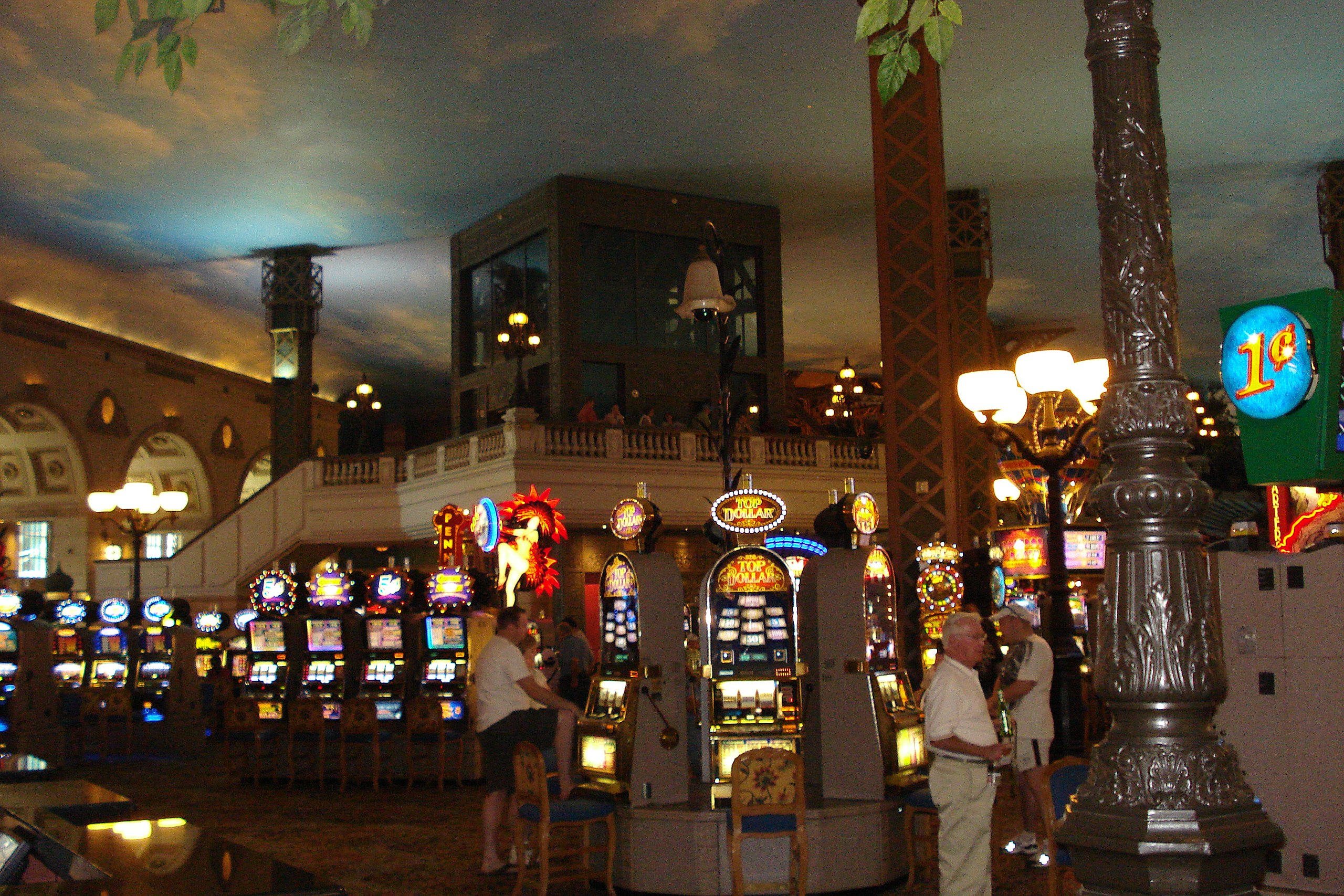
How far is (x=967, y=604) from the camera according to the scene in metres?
9.93

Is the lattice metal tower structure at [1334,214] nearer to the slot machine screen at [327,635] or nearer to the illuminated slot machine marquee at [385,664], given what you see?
the illuminated slot machine marquee at [385,664]

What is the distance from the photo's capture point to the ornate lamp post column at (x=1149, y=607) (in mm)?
2643

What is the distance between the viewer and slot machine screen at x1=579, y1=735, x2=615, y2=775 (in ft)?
19.5

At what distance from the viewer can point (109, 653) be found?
12555 millimetres

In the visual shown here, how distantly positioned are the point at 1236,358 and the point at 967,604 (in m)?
6.62

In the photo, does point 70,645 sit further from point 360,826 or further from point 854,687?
point 854,687

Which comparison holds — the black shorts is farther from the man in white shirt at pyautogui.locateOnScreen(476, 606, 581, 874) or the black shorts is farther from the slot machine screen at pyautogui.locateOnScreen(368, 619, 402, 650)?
the slot machine screen at pyautogui.locateOnScreen(368, 619, 402, 650)

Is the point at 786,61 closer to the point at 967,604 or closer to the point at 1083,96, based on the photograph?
the point at 1083,96

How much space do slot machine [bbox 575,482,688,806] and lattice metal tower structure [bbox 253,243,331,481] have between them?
1409 cm

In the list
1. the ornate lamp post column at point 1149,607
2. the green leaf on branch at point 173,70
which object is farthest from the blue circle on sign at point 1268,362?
the green leaf on branch at point 173,70

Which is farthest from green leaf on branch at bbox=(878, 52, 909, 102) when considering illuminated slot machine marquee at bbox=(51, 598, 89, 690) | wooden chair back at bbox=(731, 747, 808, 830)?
illuminated slot machine marquee at bbox=(51, 598, 89, 690)

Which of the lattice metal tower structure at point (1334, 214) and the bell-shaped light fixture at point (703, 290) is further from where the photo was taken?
the lattice metal tower structure at point (1334, 214)

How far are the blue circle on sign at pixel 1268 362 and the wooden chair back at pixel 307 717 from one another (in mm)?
7770

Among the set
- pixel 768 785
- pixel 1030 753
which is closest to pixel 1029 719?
pixel 1030 753
